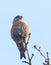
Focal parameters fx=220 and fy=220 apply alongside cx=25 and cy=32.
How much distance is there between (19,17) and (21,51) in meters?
3.81

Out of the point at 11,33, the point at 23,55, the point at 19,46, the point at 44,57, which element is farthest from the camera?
the point at 11,33

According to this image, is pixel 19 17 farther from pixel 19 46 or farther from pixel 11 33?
pixel 19 46

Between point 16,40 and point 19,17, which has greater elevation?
point 19,17

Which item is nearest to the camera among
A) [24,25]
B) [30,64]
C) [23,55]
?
[30,64]

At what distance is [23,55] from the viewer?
402 cm

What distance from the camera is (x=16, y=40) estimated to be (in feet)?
15.9

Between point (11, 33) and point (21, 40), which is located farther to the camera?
point (11, 33)

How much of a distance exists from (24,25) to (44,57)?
4.10m

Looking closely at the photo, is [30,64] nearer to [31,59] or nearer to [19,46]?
[31,59]

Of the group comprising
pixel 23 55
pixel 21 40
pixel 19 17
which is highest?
pixel 19 17

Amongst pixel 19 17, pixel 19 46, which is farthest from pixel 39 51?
pixel 19 17

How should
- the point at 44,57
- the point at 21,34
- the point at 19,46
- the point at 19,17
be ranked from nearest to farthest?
the point at 44,57, the point at 19,46, the point at 21,34, the point at 19,17

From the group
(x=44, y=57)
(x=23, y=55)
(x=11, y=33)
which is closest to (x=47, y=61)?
(x=44, y=57)

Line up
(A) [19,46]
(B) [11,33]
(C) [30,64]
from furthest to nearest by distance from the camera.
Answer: (B) [11,33] < (A) [19,46] < (C) [30,64]
